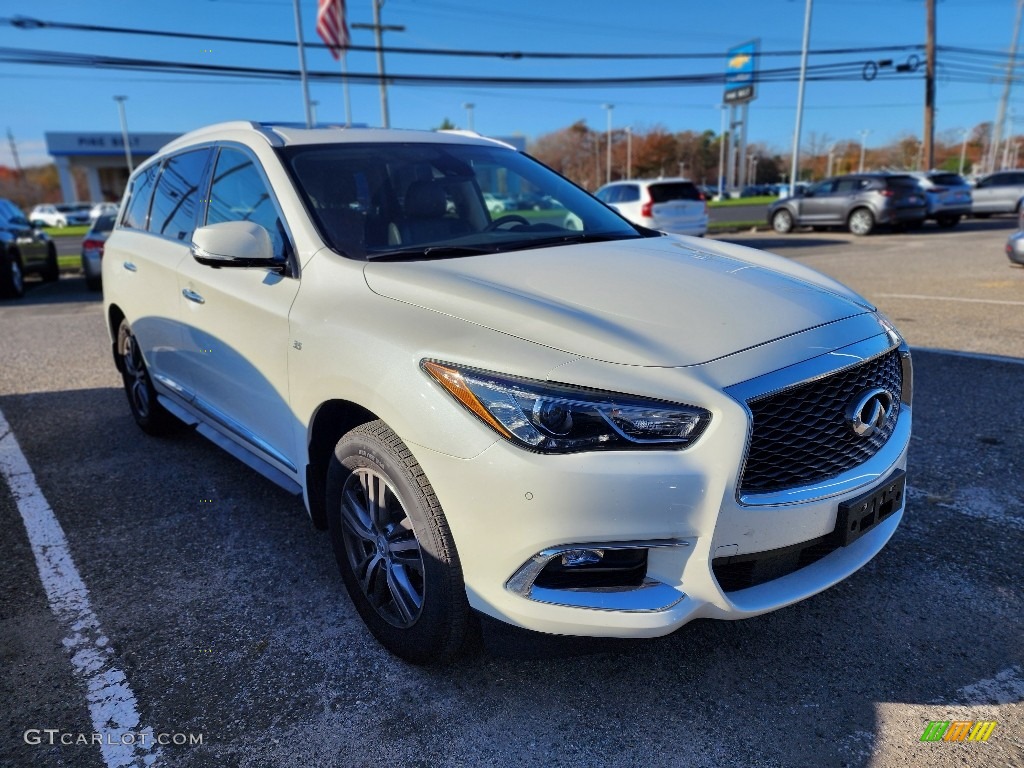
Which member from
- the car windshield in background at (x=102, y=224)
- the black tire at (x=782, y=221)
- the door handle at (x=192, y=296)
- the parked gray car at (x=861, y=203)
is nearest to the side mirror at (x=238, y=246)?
the door handle at (x=192, y=296)

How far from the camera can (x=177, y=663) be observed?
2.41 meters

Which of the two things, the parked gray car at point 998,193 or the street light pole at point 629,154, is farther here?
the street light pole at point 629,154

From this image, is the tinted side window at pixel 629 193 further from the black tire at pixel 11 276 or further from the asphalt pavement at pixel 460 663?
the asphalt pavement at pixel 460 663

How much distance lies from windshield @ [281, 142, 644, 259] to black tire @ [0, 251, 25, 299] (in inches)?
455

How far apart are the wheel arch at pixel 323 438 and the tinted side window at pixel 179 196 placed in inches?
67.0

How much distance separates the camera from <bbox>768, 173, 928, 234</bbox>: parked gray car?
59.8 feet

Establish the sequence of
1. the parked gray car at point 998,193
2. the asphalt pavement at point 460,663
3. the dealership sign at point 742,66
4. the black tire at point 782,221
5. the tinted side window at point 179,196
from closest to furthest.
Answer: the asphalt pavement at point 460,663 < the tinted side window at point 179,196 < the black tire at point 782,221 < the parked gray car at point 998,193 < the dealership sign at point 742,66

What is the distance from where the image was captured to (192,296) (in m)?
3.37

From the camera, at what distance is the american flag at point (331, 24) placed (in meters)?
21.5

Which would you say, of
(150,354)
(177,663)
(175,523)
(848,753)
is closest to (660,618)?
(848,753)

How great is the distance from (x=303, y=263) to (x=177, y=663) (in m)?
1.47

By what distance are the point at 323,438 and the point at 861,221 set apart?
778 inches

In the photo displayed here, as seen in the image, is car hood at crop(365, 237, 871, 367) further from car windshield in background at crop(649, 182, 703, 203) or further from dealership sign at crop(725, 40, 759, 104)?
dealership sign at crop(725, 40, 759, 104)

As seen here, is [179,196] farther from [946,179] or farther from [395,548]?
[946,179]
